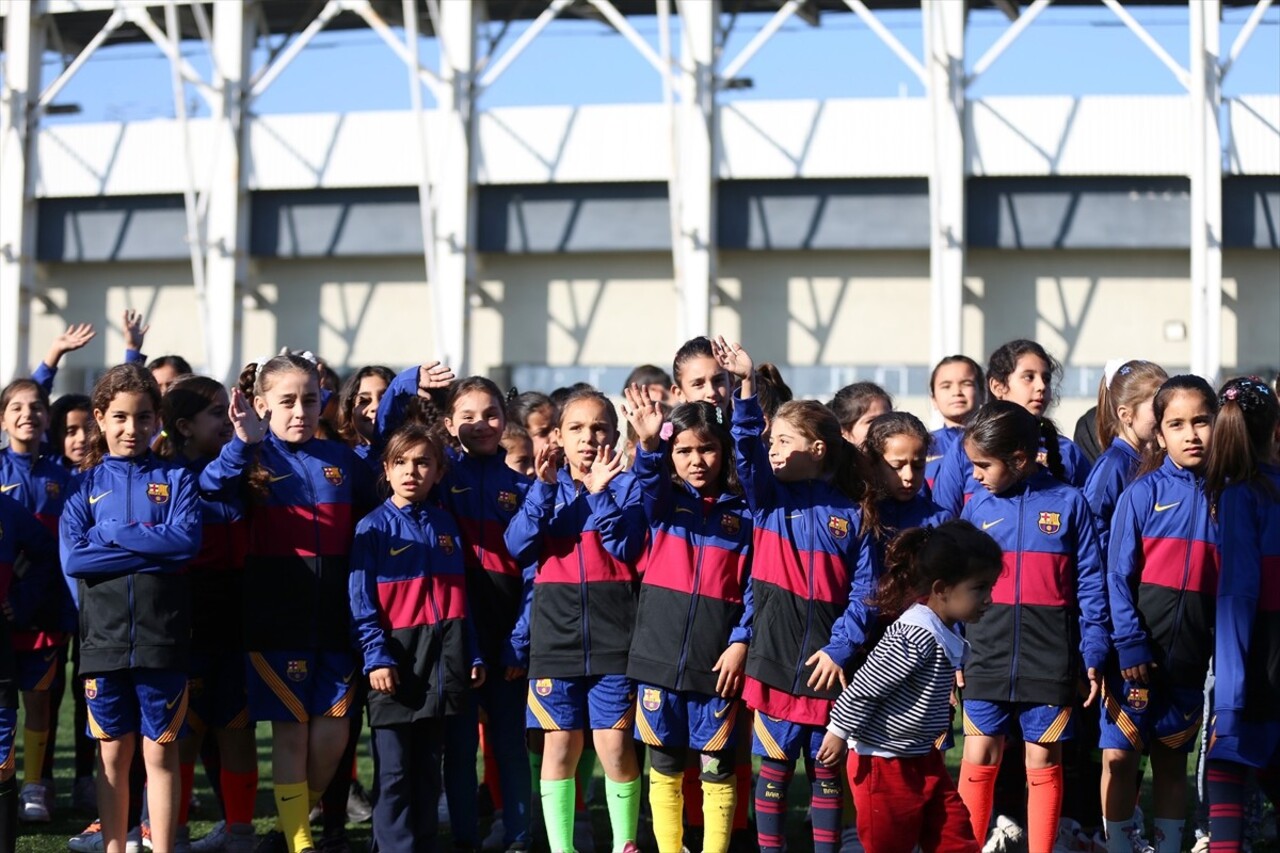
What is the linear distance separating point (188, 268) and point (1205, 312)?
1276cm

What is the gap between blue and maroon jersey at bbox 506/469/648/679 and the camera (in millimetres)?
5648

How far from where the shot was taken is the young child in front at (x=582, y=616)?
18.5 ft

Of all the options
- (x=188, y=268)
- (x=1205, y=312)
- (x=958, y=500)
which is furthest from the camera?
(x=188, y=268)

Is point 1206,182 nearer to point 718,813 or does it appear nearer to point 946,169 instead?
point 946,169

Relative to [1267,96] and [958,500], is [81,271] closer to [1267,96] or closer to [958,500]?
[1267,96]

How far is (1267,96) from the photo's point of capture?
16734mm

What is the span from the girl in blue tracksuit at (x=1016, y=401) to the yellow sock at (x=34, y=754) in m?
4.14

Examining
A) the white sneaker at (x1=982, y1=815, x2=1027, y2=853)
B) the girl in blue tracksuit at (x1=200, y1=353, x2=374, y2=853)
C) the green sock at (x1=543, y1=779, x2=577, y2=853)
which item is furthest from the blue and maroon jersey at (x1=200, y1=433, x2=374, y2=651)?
the white sneaker at (x1=982, y1=815, x2=1027, y2=853)

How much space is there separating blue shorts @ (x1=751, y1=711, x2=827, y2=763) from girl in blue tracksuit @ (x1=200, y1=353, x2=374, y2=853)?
157cm

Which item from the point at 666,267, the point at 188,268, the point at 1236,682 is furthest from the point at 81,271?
the point at 1236,682

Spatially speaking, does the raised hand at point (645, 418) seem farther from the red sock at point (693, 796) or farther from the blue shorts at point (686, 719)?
the red sock at point (693, 796)

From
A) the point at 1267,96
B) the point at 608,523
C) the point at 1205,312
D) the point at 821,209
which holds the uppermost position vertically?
the point at 1267,96

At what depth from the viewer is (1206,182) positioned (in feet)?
53.2

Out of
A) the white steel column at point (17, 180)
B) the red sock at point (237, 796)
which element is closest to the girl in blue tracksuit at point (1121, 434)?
the red sock at point (237, 796)
